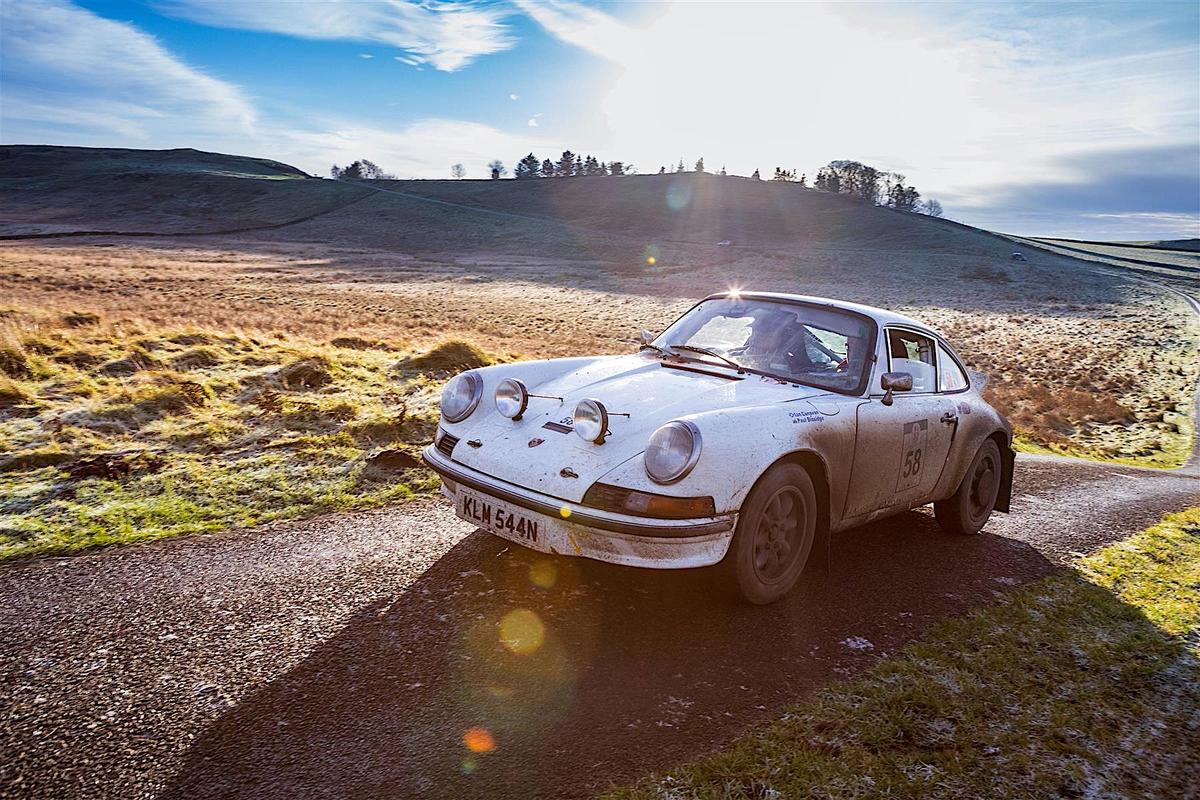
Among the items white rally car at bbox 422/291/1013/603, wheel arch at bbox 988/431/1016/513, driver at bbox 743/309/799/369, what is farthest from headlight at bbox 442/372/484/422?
wheel arch at bbox 988/431/1016/513

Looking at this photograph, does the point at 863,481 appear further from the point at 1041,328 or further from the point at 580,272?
the point at 580,272

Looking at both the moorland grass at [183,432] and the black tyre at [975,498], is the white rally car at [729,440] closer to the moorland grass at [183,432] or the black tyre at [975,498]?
the black tyre at [975,498]

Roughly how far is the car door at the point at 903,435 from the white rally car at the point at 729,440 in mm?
15

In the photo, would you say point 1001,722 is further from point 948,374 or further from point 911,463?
point 948,374

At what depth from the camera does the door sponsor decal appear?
16.4 feet

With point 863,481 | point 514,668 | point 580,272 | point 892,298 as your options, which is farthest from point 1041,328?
point 514,668

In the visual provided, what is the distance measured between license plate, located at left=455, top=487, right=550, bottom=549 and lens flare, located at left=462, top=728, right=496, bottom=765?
1.14 meters

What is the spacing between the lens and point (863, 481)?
15.2ft

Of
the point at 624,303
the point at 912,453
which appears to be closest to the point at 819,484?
the point at 912,453

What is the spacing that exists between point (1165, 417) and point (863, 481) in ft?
57.4

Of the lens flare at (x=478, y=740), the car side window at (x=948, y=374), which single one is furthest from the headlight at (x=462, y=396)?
the car side window at (x=948, y=374)

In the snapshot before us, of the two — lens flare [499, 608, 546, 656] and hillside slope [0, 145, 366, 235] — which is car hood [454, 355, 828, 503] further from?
hillside slope [0, 145, 366, 235]

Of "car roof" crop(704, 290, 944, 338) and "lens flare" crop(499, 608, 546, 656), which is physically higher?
"car roof" crop(704, 290, 944, 338)

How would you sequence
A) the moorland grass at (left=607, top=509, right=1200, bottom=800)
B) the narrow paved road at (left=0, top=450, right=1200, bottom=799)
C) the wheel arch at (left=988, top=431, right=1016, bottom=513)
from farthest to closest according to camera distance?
the wheel arch at (left=988, top=431, right=1016, bottom=513)
the moorland grass at (left=607, top=509, right=1200, bottom=800)
the narrow paved road at (left=0, top=450, right=1200, bottom=799)
